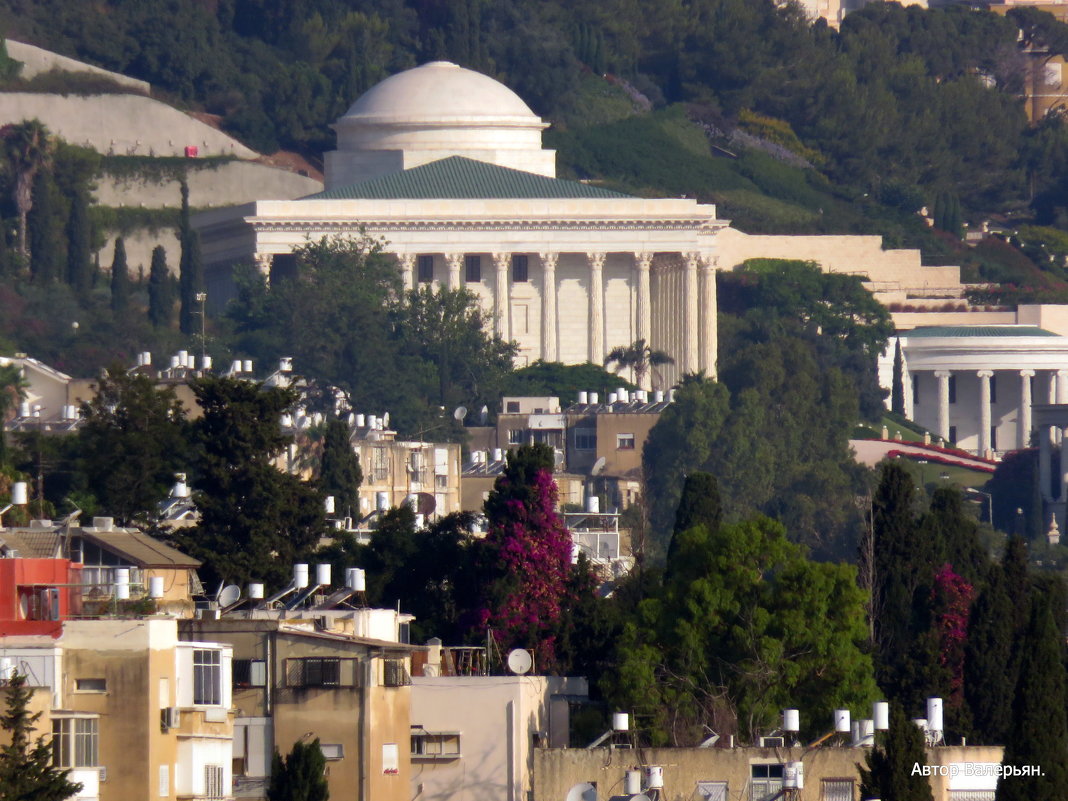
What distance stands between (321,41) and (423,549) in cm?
9658

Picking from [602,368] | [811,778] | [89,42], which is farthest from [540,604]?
[89,42]

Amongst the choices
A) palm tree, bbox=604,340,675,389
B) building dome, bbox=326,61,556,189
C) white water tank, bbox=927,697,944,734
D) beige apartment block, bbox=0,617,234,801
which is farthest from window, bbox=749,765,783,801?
building dome, bbox=326,61,556,189

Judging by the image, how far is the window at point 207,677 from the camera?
47.2 metres

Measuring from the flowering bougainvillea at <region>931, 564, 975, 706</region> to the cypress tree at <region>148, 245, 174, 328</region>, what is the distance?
61242 millimetres

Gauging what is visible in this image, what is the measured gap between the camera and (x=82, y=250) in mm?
125500

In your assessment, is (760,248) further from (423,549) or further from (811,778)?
(811,778)

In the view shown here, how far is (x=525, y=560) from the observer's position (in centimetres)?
A: 5916

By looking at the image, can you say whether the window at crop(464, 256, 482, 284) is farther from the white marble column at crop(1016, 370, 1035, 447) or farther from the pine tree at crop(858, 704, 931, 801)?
the pine tree at crop(858, 704, 931, 801)

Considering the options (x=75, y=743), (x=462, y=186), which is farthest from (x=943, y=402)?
(x=75, y=743)

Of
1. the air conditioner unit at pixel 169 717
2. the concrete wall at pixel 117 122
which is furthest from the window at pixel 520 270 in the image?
the air conditioner unit at pixel 169 717

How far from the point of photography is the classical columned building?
14100cm

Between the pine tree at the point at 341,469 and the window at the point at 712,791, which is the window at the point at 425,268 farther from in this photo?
the window at the point at 712,791

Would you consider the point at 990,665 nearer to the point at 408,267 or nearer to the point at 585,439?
the point at 585,439

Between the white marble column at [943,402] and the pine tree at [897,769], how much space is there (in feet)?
306
